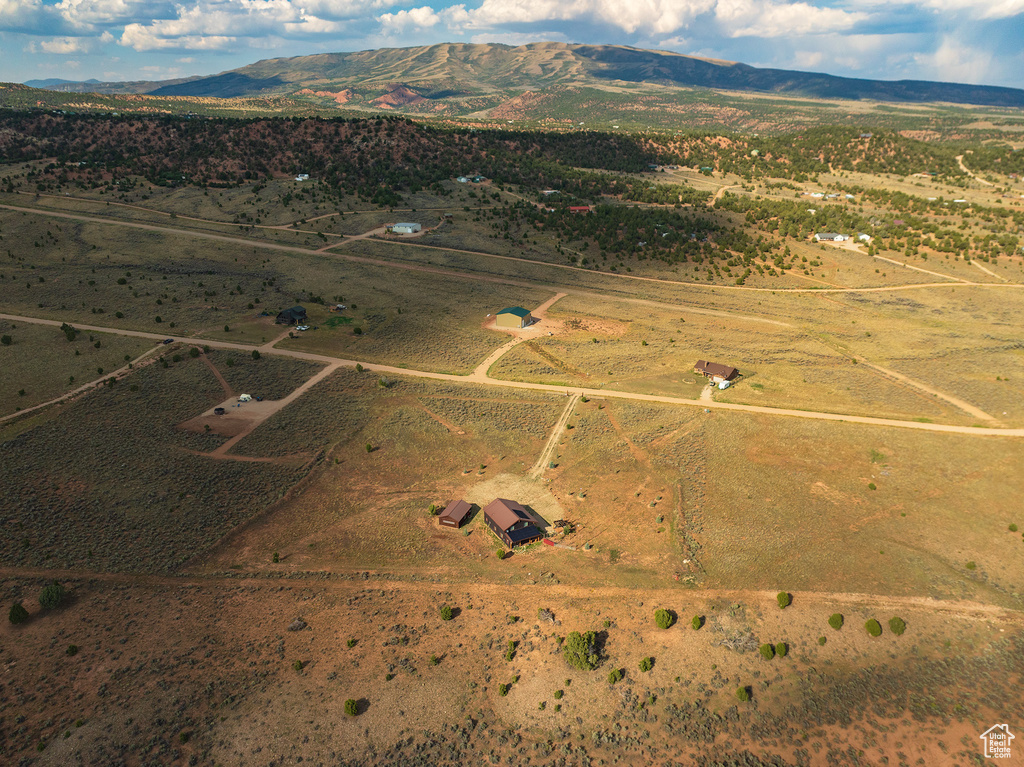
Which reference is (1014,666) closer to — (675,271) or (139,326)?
(675,271)

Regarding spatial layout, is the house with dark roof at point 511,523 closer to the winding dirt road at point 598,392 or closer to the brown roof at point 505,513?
the brown roof at point 505,513

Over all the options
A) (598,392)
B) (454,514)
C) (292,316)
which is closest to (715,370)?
(598,392)

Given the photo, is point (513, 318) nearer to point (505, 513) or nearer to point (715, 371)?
point (715, 371)

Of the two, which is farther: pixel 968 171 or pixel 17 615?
pixel 968 171

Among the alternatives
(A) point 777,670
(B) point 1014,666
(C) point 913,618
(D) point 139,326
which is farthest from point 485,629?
(D) point 139,326

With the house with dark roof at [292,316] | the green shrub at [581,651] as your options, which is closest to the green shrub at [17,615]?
Answer: the green shrub at [581,651]

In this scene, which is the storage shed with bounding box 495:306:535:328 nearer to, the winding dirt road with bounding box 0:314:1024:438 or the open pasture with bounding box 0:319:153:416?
the winding dirt road with bounding box 0:314:1024:438
